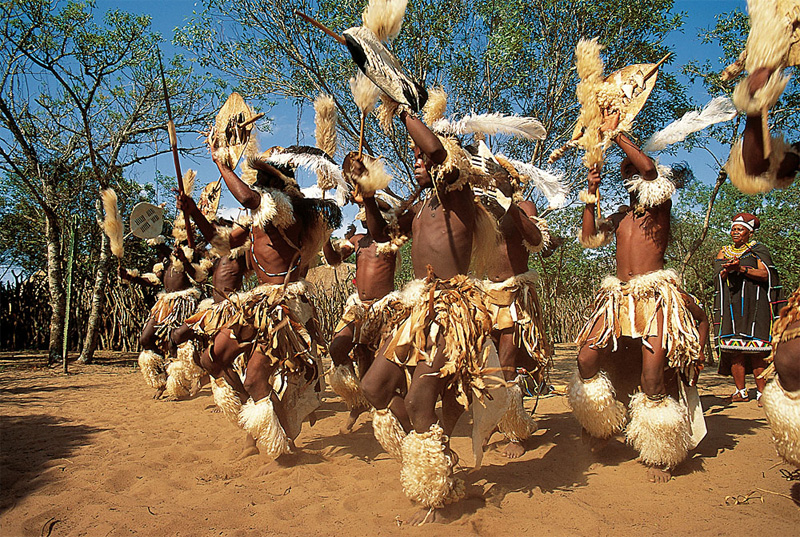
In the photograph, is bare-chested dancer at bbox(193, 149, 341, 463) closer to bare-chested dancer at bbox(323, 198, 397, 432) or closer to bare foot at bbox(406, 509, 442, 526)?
bare-chested dancer at bbox(323, 198, 397, 432)

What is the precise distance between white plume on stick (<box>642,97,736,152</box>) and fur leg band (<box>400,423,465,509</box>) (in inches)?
105

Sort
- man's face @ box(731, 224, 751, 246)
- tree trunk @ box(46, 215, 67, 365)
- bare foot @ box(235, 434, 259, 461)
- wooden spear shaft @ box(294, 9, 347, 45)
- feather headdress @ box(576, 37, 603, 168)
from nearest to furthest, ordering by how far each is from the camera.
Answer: wooden spear shaft @ box(294, 9, 347, 45), feather headdress @ box(576, 37, 603, 168), bare foot @ box(235, 434, 259, 461), man's face @ box(731, 224, 751, 246), tree trunk @ box(46, 215, 67, 365)

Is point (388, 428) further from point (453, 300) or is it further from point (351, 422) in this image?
point (351, 422)

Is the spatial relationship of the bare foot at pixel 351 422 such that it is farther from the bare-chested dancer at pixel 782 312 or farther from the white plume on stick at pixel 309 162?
the bare-chested dancer at pixel 782 312

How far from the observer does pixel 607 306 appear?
12.3ft

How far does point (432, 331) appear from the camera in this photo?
2828 millimetres

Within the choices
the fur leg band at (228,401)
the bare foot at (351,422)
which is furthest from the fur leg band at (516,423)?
the fur leg band at (228,401)

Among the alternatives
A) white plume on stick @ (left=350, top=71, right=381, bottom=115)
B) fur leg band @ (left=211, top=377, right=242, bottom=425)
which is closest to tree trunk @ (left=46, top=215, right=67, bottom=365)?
fur leg band @ (left=211, top=377, right=242, bottom=425)

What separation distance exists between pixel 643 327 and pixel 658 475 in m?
0.94

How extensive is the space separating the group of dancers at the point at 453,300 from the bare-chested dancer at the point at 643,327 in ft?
0.04

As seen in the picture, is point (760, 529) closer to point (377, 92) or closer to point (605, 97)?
point (605, 97)

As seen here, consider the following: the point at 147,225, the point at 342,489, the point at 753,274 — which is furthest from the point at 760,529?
the point at 147,225

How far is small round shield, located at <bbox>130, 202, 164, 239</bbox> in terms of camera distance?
4.25 meters

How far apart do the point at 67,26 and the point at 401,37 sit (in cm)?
693
